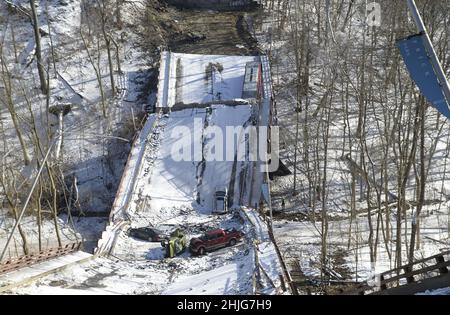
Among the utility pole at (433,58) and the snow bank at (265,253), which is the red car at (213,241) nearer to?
the snow bank at (265,253)

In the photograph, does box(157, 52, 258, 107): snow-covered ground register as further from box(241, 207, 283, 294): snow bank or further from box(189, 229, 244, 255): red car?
box(189, 229, 244, 255): red car

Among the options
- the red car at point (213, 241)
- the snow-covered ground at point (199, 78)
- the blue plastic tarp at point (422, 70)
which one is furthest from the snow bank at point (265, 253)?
the snow-covered ground at point (199, 78)

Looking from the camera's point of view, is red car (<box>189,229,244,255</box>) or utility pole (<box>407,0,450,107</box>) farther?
red car (<box>189,229,244,255</box>)

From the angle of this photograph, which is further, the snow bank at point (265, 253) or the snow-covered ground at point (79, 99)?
the snow-covered ground at point (79, 99)

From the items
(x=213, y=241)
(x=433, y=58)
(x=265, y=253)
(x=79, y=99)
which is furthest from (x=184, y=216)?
(x=433, y=58)

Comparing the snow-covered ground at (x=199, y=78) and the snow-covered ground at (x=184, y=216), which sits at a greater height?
the snow-covered ground at (x=199, y=78)

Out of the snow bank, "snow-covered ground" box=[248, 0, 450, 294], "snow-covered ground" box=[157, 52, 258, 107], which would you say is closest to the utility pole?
the snow bank
